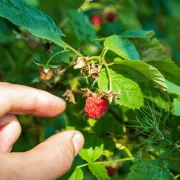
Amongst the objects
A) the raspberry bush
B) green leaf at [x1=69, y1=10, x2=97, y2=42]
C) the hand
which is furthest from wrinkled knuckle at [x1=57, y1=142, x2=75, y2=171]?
green leaf at [x1=69, y1=10, x2=97, y2=42]

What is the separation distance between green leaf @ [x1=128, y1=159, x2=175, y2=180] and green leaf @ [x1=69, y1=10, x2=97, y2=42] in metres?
0.49

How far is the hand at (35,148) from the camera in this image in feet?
2.86

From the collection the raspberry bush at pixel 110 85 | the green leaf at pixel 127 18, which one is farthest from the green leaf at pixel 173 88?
the green leaf at pixel 127 18

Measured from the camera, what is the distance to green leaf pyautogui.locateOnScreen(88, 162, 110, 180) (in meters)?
1.11

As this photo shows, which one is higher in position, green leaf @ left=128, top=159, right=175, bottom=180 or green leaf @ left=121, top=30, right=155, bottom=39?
green leaf @ left=121, top=30, right=155, bottom=39

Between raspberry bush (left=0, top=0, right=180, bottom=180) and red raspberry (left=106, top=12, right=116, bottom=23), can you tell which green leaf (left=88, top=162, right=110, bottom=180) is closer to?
raspberry bush (left=0, top=0, right=180, bottom=180)

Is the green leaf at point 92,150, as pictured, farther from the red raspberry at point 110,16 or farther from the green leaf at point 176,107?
the red raspberry at point 110,16

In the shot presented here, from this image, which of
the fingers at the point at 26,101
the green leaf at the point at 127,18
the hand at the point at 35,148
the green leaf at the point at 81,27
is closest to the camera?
the hand at the point at 35,148

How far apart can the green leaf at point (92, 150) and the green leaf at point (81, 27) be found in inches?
13.0

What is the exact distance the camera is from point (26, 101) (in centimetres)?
108

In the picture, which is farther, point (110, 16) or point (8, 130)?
point (110, 16)

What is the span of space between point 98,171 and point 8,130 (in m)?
0.24

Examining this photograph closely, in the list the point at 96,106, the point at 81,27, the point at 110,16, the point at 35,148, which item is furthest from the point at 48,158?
the point at 110,16

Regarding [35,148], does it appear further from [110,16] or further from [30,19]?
[110,16]
